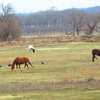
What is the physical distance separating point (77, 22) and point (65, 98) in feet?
318

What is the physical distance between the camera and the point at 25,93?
19.2 meters

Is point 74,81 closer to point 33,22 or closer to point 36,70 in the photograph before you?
point 36,70

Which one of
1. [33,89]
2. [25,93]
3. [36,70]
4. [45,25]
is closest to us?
[25,93]

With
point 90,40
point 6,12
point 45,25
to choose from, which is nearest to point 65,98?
point 90,40

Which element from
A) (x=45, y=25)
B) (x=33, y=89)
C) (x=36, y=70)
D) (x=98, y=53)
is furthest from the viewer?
(x=45, y=25)

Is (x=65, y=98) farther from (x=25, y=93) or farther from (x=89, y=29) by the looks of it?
(x=89, y=29)

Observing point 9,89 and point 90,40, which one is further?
point 90,40

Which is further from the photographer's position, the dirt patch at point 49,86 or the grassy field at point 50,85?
the dirt patch at point 49,86

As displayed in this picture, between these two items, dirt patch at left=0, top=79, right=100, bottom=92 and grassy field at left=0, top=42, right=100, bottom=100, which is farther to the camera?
dirt patch at left=0, top=79, right=100, bottom=92

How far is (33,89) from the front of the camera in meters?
20.6

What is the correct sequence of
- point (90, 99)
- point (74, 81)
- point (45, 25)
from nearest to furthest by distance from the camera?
point (90, 99) < point (74, 81) < point (45, 25)

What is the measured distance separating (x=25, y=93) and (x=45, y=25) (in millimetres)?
173501

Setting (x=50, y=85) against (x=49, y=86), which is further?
(x=50, y=85)

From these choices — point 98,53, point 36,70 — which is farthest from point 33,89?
point 98,53
